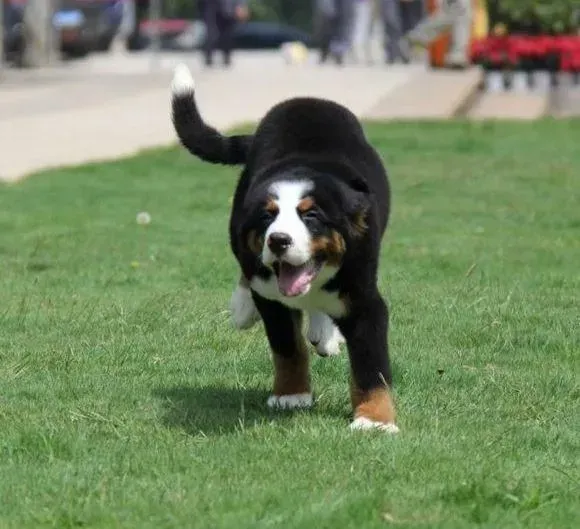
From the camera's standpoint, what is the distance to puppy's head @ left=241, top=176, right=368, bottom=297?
467 centimetres

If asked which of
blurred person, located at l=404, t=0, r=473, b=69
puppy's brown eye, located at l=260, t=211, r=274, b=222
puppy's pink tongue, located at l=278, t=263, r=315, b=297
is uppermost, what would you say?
puppy's brown eye, located at l=260, t=211, r=274, b=222

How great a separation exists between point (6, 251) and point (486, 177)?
194 inches

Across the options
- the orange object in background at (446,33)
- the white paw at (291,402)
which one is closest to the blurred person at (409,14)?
the orange object in background at (446,33)

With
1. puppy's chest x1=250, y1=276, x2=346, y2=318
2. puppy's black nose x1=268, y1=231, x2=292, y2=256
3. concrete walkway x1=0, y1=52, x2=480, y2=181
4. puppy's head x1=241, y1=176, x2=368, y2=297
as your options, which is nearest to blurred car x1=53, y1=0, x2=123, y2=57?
concrete walkway x1=0, y1=52, x2=480, y2=181

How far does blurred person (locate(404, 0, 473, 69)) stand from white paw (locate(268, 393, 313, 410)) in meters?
18.2

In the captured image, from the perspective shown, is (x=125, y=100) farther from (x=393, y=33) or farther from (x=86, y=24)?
(x=86, y=24)

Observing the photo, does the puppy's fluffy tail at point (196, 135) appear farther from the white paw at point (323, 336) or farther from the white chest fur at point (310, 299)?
the white chest fur at point (310, 299)

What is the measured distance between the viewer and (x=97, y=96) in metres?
21.1

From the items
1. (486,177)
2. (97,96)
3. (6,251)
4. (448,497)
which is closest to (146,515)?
(448,497)

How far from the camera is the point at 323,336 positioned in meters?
5.84

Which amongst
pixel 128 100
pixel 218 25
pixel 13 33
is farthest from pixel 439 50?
pixel 13 33

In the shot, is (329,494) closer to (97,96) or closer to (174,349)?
(174,349)

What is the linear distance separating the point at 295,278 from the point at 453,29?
19.1 meters

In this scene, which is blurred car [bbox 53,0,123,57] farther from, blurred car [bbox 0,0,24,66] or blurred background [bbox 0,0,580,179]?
blurred car [bbox 0,0,24,66]
